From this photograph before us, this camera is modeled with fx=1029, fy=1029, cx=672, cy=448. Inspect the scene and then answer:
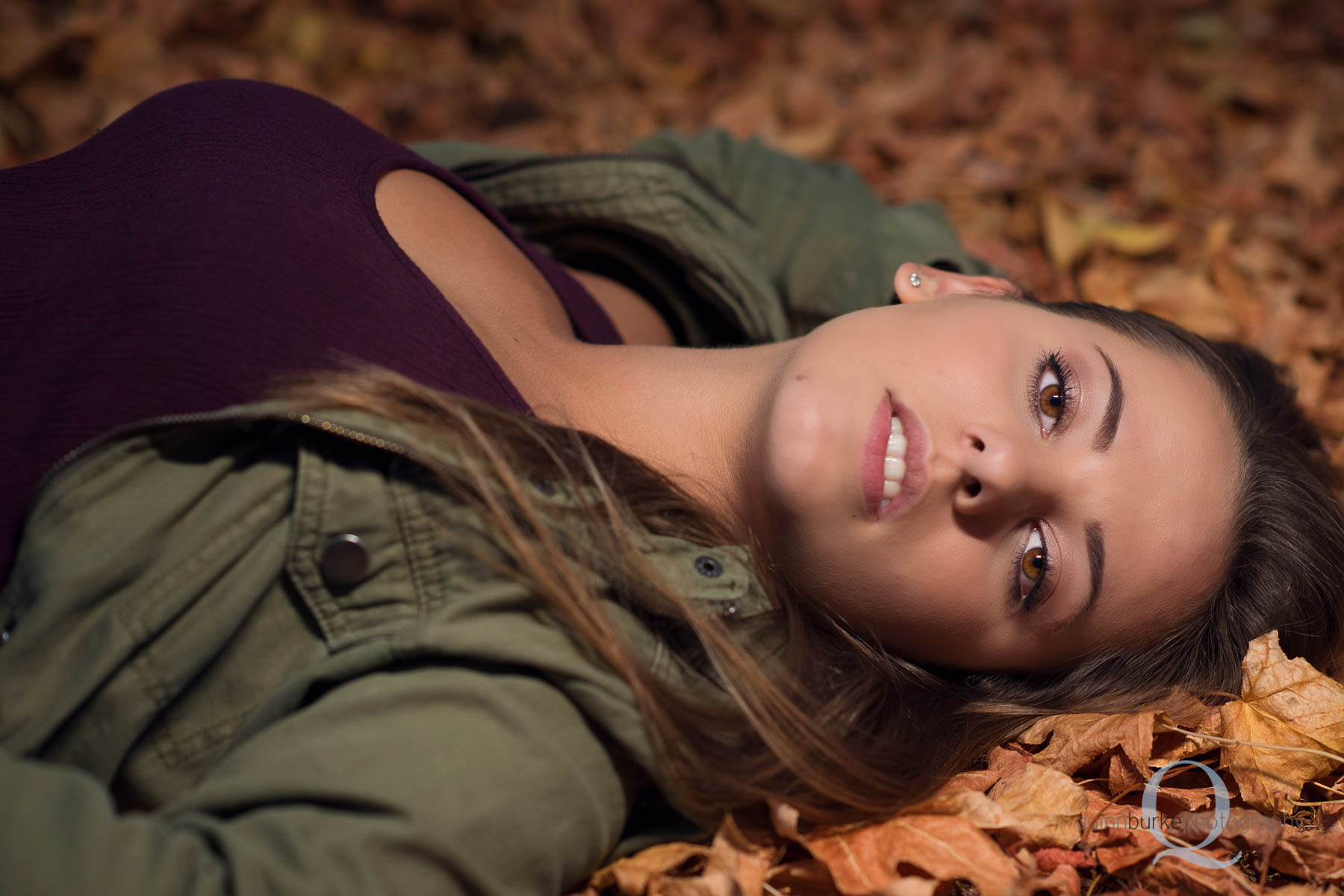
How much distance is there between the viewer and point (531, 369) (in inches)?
78.7

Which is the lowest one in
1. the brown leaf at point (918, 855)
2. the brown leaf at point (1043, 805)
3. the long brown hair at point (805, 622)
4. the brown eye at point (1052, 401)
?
the brown leaf at point (1043, 805)

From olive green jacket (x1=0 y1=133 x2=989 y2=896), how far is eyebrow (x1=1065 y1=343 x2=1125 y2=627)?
760 mm

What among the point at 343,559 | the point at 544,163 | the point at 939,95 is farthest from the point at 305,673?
the point at 939,95

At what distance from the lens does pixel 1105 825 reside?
177 cm

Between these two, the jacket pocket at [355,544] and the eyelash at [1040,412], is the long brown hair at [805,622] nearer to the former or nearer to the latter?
the jacket pocket at [355,544]

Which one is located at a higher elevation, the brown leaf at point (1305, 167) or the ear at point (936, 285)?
the ear at point (936, 285)

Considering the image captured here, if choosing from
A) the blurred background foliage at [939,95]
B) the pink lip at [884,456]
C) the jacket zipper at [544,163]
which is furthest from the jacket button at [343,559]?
the blurred background foliage at [939,95]

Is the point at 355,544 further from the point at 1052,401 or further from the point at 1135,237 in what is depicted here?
the point at 1135,237

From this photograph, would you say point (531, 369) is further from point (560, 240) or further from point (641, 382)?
point (560, 240)

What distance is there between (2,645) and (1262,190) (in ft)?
13.5

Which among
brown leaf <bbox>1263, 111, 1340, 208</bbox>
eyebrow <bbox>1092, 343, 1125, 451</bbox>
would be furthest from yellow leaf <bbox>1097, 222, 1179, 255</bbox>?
eyebrow <bbox>1092, 343, 1125, 451</bbox>

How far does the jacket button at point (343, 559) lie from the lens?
155 centimetres

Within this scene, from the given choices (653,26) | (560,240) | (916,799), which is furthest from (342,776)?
(653,26)

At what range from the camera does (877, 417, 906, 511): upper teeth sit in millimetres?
1777
